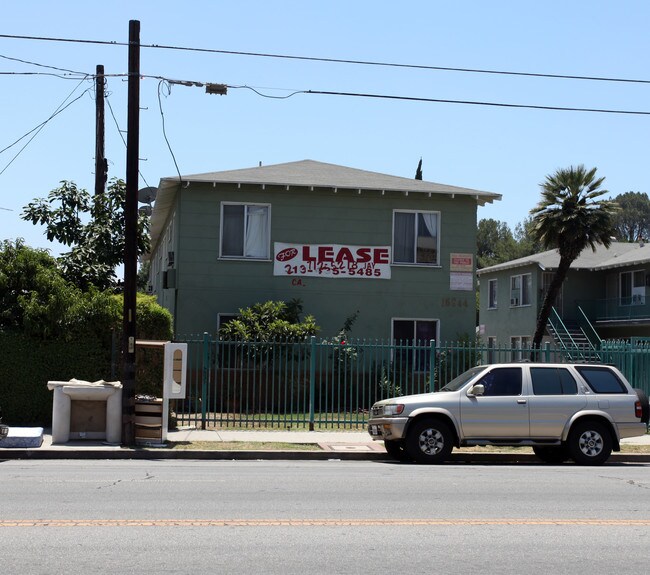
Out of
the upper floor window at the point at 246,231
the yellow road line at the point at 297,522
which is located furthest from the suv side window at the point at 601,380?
the upper floor window at the point at 246,231

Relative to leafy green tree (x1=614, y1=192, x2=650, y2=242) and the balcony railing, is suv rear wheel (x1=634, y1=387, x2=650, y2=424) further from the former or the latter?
leafy green tree (x1=614, y1=192, x2=650, y2=242)

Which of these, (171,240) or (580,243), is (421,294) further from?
(580,243)

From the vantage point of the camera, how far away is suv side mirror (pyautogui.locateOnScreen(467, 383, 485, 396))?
15.1m

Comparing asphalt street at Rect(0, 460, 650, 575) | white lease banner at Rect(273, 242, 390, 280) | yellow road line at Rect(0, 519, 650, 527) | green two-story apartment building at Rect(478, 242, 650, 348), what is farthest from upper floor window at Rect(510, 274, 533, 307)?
yellow road line at Rect(0, 519, 650, 527)

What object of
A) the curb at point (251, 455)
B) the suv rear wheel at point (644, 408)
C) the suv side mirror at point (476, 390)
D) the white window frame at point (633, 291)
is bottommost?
the curb at point (251, 455)

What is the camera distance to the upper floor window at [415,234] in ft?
88.8

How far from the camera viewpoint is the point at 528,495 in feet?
36.7

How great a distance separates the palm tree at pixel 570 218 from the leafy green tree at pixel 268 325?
15161mm

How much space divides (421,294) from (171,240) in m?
8.08

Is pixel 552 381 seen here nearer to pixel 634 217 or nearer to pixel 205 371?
pixel 205 371

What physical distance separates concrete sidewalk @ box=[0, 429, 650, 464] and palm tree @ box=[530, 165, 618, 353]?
2064cm

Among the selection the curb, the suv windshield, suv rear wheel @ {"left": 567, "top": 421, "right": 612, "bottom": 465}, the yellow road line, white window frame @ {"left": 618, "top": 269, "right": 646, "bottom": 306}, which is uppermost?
white window frame @ {"left": 618, "top": 269, "right": 646, "bottom": 306}

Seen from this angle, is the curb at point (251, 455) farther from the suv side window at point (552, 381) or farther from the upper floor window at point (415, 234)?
the upper floor window at point (415, 234)

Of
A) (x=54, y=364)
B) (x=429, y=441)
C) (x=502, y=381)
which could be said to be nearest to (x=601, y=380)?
(x=502, y=381)
